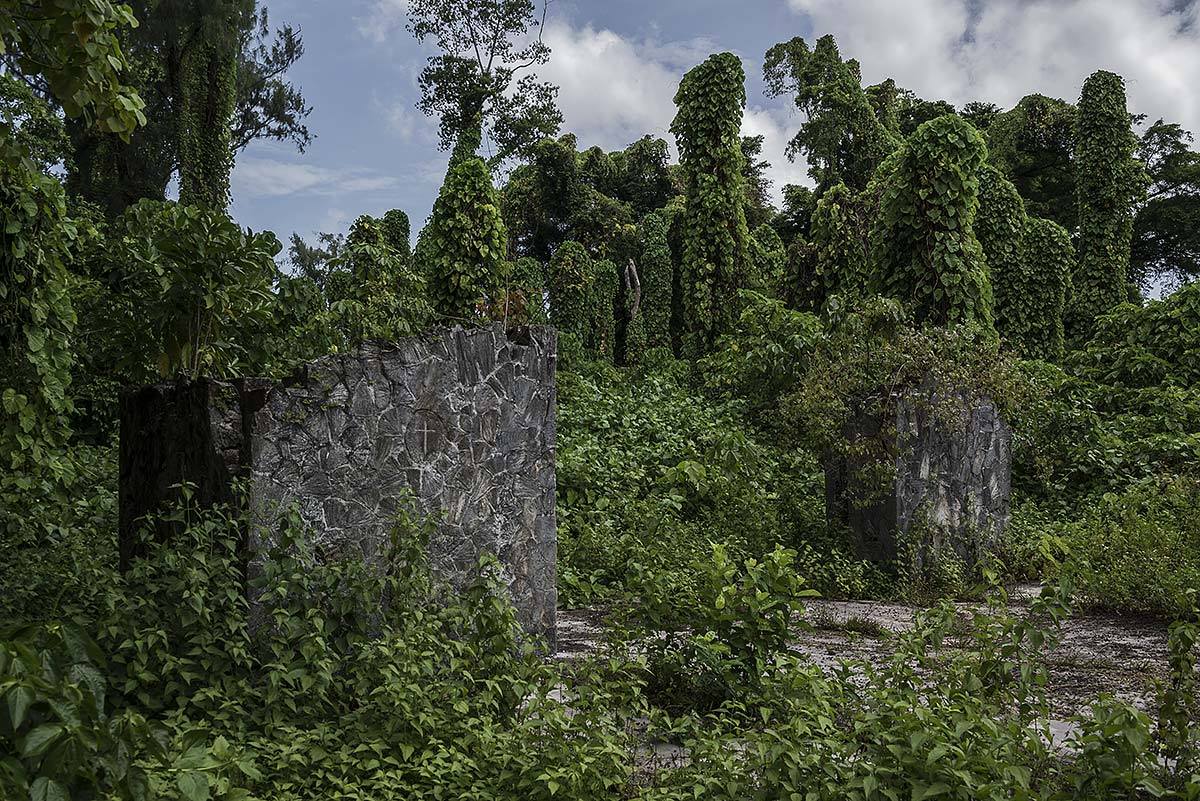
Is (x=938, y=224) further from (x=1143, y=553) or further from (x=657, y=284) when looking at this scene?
(x=657, y=284)

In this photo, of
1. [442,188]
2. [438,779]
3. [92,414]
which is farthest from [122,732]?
[442,188]

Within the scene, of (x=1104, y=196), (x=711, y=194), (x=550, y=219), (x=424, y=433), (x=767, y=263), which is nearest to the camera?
(x=424, y=433)

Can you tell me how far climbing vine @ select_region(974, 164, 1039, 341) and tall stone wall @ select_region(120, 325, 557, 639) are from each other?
14964 mm

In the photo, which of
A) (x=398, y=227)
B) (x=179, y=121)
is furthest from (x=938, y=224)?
(x=398, y=227)

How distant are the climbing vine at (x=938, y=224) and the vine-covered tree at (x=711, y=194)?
6038 millimetres

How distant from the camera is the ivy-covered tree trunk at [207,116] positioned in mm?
20672

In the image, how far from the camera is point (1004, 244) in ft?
59.2

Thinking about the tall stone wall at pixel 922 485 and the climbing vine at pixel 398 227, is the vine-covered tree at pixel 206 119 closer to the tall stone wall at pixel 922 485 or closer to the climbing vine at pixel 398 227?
the climbing vine at pixel 398 227

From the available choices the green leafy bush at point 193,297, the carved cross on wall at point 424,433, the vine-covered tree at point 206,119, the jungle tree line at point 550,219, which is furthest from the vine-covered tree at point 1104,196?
the carved cross on wall at point 424,433

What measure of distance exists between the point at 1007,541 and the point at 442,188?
1006 cm

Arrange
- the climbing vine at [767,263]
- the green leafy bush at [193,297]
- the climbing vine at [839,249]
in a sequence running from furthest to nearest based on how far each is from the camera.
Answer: the climbing vine at [767,263] < the climbing vine at [839,249] < the green leafy bush at [193,297]

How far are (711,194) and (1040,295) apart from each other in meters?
6.67

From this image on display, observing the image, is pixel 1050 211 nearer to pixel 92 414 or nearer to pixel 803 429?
pixel 803 429

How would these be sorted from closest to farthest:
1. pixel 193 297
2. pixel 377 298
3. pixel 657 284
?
pixel 193 297 → pixel 377 298 → pixel 657 284
